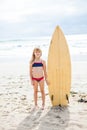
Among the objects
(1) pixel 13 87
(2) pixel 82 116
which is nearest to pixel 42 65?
(2) pixel 82 116

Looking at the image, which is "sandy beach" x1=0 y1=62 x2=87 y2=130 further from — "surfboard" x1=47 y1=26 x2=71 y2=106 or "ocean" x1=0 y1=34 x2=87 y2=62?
"ocean" x1=0 y1=34 x2=87 y2=62

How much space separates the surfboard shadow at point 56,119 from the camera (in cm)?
495

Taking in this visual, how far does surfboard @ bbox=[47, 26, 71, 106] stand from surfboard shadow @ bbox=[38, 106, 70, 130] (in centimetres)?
28

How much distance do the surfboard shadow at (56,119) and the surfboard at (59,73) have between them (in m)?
0.28

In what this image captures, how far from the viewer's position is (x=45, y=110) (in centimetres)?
605

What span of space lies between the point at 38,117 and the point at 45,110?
1.68ft

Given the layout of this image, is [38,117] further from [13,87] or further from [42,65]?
[13,87]

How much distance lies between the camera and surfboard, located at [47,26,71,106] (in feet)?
21.0

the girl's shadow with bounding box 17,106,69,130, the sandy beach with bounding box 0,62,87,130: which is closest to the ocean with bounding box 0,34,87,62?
the sandy beach with bounding box 0,62,87,130

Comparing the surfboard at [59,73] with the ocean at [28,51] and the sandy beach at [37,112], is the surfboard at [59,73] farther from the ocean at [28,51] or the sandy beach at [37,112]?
the ocean at [28,51]

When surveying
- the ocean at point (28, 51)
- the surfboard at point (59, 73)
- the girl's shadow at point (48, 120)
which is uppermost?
the ocean at point (28, 51)

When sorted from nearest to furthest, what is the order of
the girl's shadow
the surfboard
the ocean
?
the girl's shadow < the surfboard < the ocean

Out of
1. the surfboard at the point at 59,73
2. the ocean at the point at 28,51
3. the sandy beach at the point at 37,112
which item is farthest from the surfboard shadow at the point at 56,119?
the ocean at the point at 28,51

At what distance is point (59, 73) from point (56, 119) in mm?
1331
